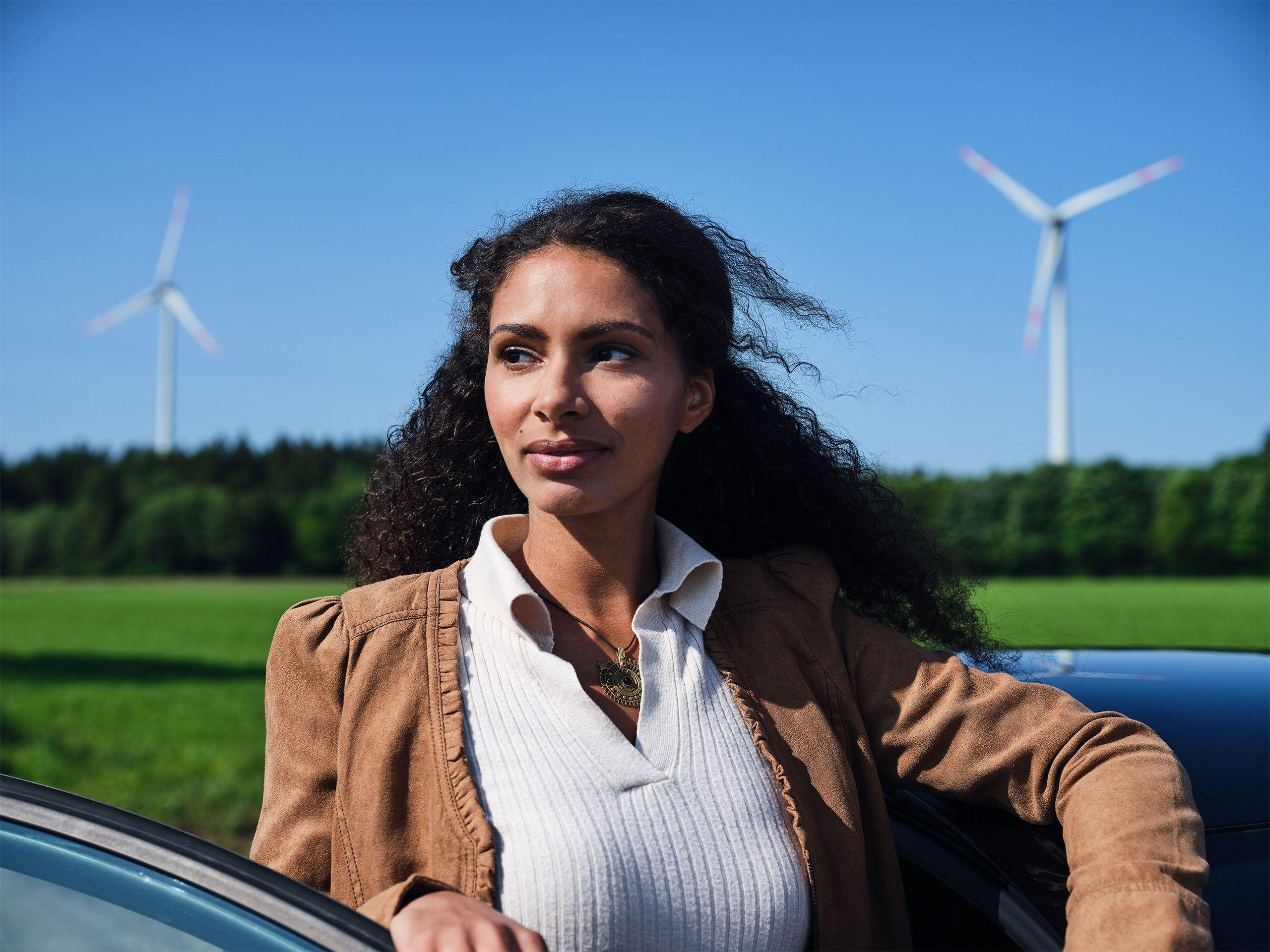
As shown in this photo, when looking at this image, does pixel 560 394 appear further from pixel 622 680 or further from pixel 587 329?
pixel 622 680

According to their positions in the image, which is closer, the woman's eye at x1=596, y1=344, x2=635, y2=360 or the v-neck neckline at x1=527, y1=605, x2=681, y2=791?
the v-neck neckline at x1=527, y1=605, x2=681, y2=791

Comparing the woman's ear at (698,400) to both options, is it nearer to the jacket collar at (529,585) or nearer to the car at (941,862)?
the jacket collar at (529,585)

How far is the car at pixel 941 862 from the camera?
3.71 feet

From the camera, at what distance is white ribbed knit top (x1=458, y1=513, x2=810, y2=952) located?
1608mm

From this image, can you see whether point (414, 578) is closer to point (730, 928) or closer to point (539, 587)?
point (539, 587)

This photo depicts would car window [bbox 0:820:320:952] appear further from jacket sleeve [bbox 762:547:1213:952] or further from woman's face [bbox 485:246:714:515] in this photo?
jacket sleeve [bbox 762:547:1213:952]

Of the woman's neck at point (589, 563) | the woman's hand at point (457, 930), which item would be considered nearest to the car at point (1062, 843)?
the woman's neck at point (589, 563)

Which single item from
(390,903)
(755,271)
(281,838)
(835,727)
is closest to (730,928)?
(835,727)

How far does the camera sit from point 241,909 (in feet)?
3.67

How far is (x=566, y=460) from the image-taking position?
6.26 ft

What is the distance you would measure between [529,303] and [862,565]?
33.9 inches

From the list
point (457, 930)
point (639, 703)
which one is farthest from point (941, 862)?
point (457, 930)

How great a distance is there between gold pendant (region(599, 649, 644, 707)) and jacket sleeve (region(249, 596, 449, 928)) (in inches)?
17.1

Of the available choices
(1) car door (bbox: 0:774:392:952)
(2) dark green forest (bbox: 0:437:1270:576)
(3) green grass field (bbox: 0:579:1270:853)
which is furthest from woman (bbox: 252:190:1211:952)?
(2) dark green forest (bbox: 0:437:1270:576)
